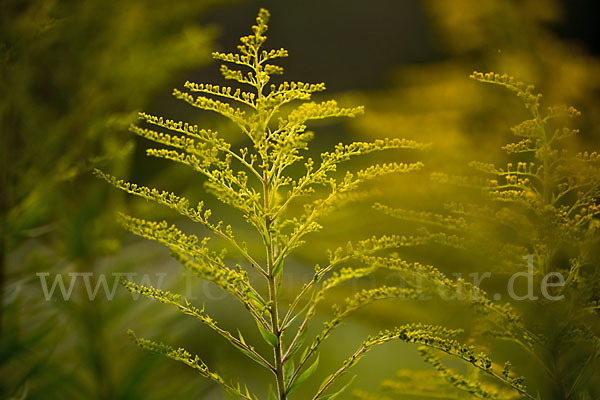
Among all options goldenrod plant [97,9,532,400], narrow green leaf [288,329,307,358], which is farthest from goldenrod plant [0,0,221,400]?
narrow green leaf [288,329,307,358]

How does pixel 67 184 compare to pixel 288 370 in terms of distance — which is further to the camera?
pixel 67 184

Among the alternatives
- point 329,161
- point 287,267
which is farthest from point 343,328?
point 329,161

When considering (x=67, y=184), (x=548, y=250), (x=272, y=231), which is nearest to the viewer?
(x=272, y=231)

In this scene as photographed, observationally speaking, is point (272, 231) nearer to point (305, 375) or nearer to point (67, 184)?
point (305, 375)

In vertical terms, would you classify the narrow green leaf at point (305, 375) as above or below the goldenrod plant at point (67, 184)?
below

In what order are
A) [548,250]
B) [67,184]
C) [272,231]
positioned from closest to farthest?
[272,231]
[548,250]
[67,184]

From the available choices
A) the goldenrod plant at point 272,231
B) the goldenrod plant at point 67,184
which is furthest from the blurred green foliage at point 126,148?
the goldenrod plant at point 272,231

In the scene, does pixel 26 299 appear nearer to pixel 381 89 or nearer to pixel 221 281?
pixel 221 281

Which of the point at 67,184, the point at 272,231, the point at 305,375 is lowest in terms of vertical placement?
the point at 305,375

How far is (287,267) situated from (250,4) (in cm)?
59

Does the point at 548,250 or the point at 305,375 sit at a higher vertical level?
the point at 548,250

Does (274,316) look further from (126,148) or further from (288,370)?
(126,148)

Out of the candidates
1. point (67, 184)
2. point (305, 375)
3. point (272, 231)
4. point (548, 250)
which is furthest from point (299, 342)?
point (67, 184)

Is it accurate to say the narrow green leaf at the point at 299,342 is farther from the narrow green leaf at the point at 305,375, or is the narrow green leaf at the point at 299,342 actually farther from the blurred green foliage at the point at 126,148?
the blurred green foliage at the point at 126,148
